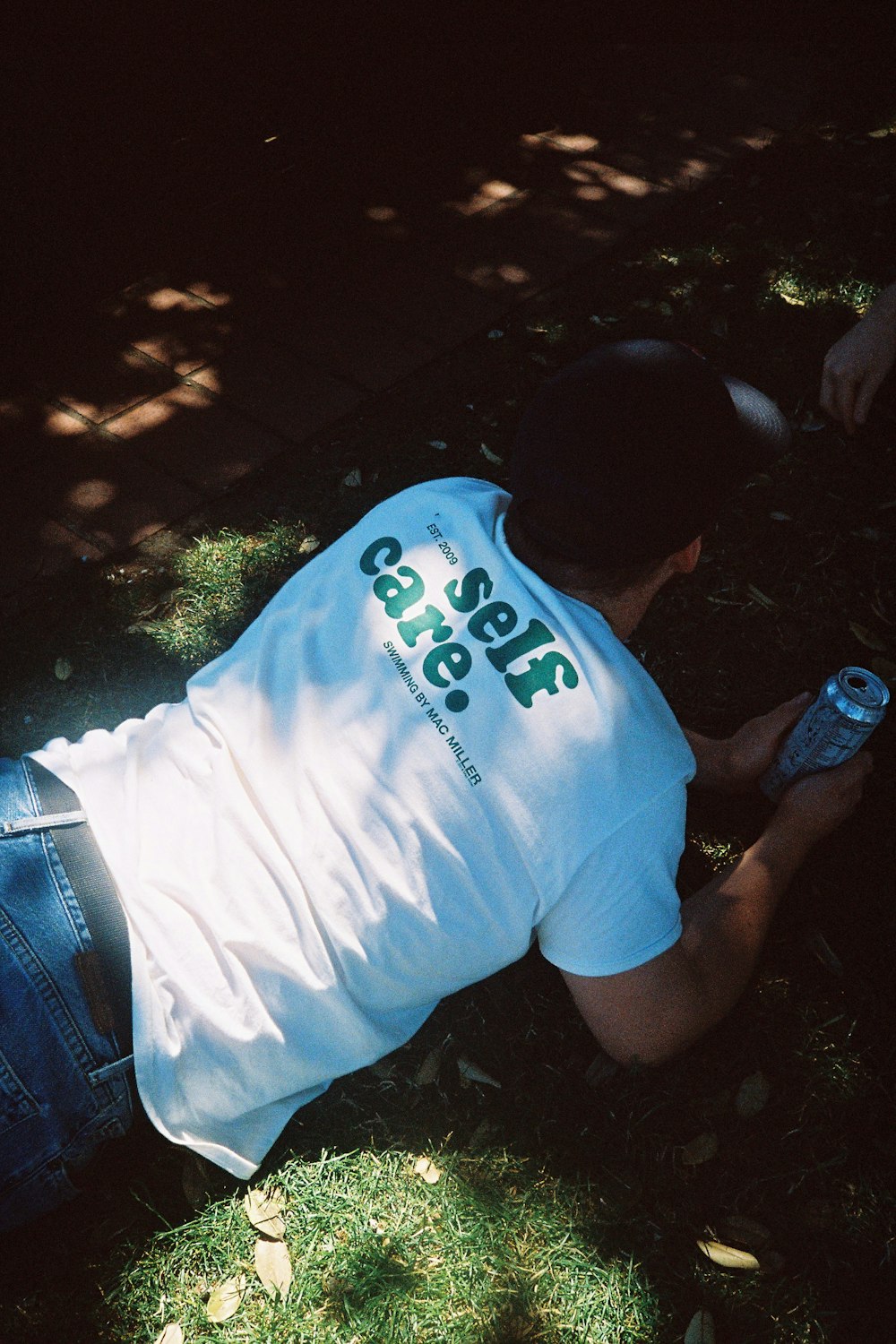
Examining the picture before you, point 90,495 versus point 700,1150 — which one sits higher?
point 90,495

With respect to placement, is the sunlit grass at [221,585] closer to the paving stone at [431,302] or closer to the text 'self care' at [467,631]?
the paving stone at [431,302]

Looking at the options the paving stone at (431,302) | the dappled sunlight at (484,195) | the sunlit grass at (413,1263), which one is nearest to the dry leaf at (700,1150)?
the sunlit grass at (413,1263)

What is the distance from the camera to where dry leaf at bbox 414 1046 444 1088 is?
2.34 metres

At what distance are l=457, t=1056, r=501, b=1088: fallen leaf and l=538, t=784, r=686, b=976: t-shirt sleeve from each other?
81 centimetres

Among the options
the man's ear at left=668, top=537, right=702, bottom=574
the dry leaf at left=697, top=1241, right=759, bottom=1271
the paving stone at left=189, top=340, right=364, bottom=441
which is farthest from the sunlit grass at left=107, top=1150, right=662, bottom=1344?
the paving stone at left=189, top=340, right=364, bottom=441

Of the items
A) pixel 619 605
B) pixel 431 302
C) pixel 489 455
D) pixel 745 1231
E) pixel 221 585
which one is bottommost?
pixel 745 1231

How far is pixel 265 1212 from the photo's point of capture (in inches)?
84.6

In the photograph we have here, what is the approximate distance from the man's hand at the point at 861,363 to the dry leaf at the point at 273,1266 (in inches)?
93.0

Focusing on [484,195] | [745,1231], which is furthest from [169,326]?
[745,1231]

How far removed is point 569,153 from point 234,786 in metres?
4.79

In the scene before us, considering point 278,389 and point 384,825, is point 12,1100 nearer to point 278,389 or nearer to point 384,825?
point 384,825

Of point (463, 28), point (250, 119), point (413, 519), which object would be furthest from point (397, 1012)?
point (463, 28)

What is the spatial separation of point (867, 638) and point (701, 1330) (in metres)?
2.01

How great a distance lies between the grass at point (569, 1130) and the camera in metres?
2.04
